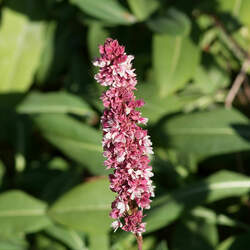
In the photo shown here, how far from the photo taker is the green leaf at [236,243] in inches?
88.3

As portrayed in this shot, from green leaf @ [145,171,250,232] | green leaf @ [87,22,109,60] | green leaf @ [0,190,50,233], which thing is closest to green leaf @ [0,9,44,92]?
green leaf @ [87,22,109,60]

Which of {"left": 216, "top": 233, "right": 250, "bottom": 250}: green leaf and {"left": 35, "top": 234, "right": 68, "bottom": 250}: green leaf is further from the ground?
{"left": 216, "top": 233, "right": 250, "bottom": 250}: green leaf

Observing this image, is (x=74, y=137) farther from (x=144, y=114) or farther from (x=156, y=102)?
(x=156, y=102)

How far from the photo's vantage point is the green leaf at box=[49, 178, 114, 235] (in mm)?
2213

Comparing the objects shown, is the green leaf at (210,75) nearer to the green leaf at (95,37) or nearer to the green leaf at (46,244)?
the green leaf at (95,37)

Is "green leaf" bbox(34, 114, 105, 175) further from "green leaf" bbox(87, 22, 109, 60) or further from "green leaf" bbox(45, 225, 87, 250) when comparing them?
"green leaf" bbox(87, 22, 109, 60)

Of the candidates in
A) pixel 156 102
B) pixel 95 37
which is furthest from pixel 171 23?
pixel 95 37

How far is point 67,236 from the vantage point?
2346 millimetres

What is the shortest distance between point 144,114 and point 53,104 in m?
0.53

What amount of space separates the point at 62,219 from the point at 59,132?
20.9 inches

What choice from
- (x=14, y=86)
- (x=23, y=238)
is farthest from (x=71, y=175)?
(x=14, y=86)

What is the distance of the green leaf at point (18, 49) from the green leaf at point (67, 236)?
1.17 meters

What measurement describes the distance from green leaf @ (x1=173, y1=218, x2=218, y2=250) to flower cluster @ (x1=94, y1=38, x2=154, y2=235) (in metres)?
1.16

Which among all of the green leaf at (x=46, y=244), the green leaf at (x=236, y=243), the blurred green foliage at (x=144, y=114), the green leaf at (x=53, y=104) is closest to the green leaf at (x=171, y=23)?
the blurred green foliage at (x=144, y=114)
